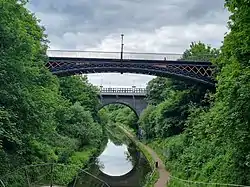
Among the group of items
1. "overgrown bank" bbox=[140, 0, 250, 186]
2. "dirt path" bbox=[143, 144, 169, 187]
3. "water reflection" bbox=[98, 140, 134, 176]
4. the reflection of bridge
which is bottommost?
"water reflection" bbox=[98, 140, 134, 176]

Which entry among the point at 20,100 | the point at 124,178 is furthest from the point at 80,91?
the point at 20,100

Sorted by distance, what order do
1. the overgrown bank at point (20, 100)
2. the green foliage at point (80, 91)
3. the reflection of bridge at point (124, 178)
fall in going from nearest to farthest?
1. the overgrown bank at point (20, 100)
2. the reflection of bridge at point (124, 178)
3. the green foliage at point (80, 91)

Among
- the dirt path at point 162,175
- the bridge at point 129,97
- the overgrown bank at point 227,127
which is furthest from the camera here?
the bridge at point 129,97

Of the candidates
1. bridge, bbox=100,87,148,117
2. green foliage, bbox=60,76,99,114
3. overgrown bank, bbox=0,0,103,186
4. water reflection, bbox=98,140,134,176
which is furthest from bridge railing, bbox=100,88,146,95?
overgrown bank, bbox=0,0,103,186

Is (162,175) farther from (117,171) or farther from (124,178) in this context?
(117,171)

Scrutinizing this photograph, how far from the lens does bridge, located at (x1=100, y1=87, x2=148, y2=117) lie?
3300 inches

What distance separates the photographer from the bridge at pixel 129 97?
83.8 meters

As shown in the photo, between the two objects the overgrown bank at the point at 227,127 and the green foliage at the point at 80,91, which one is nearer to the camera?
the overgrown bank at the point at 227,127

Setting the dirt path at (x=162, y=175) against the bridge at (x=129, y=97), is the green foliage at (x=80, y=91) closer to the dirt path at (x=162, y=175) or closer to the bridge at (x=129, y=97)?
the bridge at (x=129, y=97)

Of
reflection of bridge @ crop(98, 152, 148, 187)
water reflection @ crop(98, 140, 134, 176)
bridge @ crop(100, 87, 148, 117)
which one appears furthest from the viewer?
bridge @ crop(100, 87, 148, 117)

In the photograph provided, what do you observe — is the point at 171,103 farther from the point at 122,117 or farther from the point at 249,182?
the point at 122,117

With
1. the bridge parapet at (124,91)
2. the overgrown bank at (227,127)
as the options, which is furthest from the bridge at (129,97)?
the overgrown bank at (227,127)

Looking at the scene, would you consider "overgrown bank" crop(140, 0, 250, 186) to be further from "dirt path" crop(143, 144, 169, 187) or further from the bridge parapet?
the bridge parapet

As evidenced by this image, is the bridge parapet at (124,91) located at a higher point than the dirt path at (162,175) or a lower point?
higher
